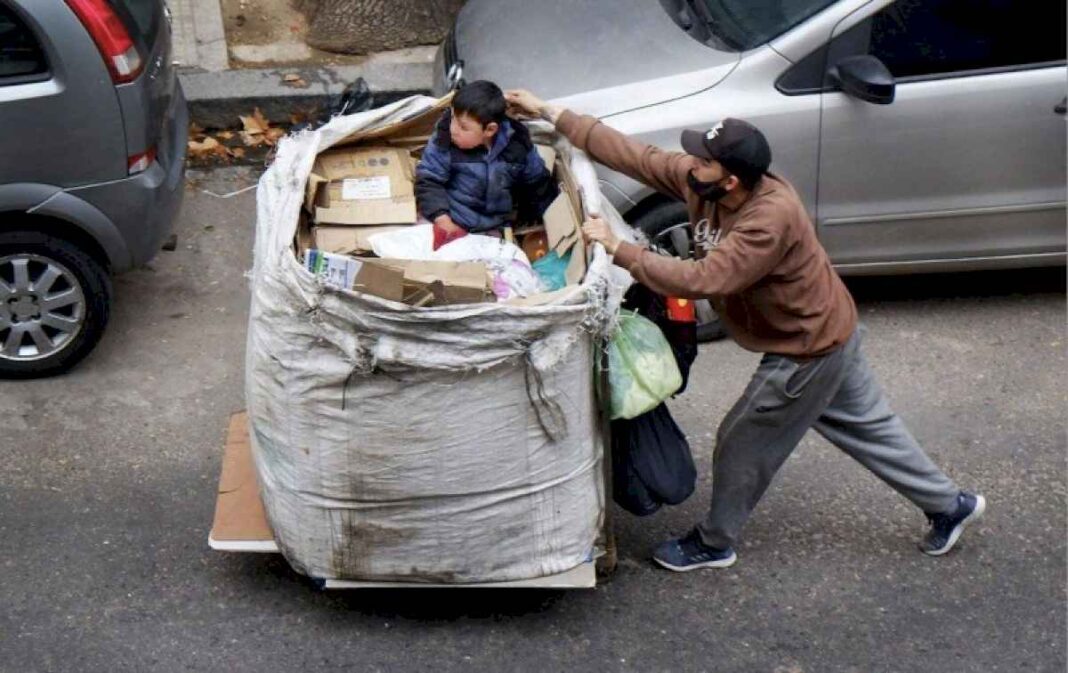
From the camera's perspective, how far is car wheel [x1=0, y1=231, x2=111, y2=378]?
5.31 meters

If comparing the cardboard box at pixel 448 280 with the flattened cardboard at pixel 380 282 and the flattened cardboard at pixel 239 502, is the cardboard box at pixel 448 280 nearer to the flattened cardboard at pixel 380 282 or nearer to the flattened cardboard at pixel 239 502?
the flattened cardboard at pixel 380 282

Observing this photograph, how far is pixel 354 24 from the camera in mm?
8266

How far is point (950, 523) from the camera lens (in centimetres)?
471

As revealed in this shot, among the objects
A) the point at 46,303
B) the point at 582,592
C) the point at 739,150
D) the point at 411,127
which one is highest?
the point at 739,150

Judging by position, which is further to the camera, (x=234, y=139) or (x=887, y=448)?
(x=234, y=139)

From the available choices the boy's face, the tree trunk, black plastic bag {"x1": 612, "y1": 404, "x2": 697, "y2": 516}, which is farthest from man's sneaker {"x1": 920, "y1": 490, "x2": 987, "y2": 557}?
the tree trunk

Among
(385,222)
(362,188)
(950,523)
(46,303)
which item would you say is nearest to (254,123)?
(46,303)

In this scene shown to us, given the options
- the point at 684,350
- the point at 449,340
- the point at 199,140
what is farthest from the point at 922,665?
the point at 199,140

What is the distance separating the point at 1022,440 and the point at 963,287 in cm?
119

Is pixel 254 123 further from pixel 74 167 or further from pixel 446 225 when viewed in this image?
pixel 446 225

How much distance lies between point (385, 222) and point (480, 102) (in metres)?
0.46

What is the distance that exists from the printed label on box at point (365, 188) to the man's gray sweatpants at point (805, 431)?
1261 millimetres

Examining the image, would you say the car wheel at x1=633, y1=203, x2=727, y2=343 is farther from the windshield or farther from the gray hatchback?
the gray hatchback

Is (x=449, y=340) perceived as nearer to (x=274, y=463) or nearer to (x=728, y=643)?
(x=274, y=463)
